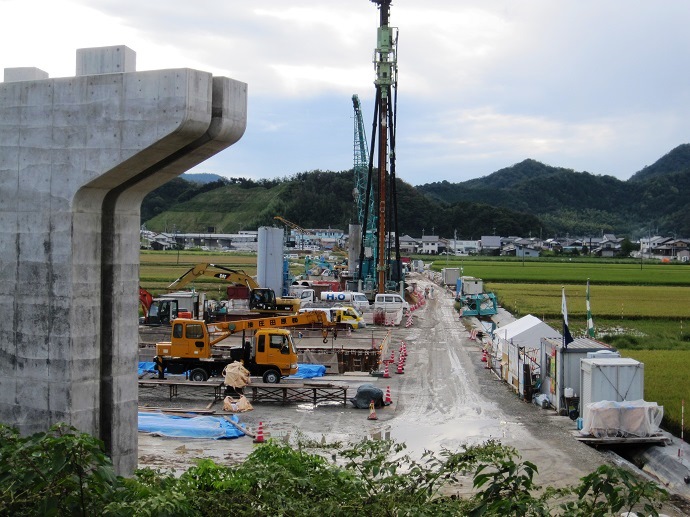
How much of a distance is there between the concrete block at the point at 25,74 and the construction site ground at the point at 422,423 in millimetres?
7102

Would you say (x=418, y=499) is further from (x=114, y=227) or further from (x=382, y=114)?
(x=382, y=114)

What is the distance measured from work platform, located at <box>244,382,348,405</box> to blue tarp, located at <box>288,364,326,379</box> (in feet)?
12.0

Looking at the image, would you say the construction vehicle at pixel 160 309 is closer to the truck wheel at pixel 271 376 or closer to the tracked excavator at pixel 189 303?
the tracked excavator at pixel 189 303

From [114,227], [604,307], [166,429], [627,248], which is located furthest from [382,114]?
[627,248]

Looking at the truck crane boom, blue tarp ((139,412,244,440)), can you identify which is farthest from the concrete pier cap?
the truck crane boom

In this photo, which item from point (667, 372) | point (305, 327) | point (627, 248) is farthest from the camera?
point (627, 248)

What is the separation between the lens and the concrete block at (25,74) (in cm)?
1061

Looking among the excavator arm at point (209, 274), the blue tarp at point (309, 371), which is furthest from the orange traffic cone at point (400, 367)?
the excavator arm at point (209, 274)

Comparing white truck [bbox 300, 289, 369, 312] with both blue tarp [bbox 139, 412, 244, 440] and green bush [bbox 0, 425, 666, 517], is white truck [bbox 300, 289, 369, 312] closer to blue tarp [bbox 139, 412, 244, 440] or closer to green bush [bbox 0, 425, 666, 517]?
blue tarp [bbox 139, 412, 244, 440]

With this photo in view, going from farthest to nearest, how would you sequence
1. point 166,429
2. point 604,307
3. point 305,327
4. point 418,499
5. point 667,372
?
point 604,307 < point 305,327 < point 667,372 < point 166,429 < point 418,499

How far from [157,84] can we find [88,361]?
3.81 metres

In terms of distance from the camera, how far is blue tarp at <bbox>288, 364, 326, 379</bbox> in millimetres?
26812

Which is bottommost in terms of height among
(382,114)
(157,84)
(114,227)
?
(114,227)

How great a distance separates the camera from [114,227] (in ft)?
35.4
